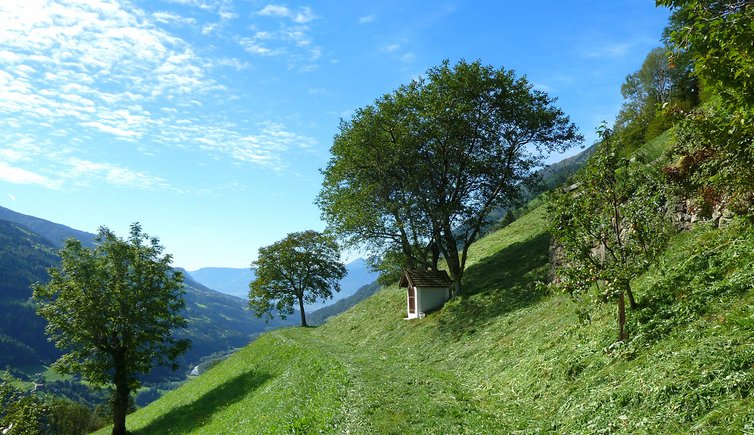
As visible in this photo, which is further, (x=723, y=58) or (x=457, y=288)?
(x=457, y=288)

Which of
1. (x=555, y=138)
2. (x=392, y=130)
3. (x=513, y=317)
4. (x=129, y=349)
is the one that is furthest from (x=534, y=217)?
(x=129, y=349)

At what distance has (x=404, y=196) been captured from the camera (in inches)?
1522

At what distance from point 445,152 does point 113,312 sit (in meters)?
33.2

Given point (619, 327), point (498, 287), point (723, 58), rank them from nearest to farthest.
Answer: point (723, 58) → point (619, 327) → point (498, 287)

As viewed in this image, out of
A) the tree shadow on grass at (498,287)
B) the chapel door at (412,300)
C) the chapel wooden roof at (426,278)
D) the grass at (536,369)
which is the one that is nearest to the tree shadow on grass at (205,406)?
the grass at (536,369)

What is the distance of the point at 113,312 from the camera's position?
128ft

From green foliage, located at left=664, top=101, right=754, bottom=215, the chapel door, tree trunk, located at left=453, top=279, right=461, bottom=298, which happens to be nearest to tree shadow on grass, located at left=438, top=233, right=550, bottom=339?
tree trunk, located at left=453, top=279, right=461, bottom=298

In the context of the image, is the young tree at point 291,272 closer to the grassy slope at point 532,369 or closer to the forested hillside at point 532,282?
the forested hillside at point 532,282

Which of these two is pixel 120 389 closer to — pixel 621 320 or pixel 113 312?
pixel 113 312

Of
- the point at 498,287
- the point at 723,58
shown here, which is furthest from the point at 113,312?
the point at 723,58

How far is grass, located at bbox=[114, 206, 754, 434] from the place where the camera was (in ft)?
34.7

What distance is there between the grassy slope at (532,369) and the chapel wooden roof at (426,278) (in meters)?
3.51

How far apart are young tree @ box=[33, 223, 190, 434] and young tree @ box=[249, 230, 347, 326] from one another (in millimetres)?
29023

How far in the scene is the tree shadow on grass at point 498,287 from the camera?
3009 centimetres
